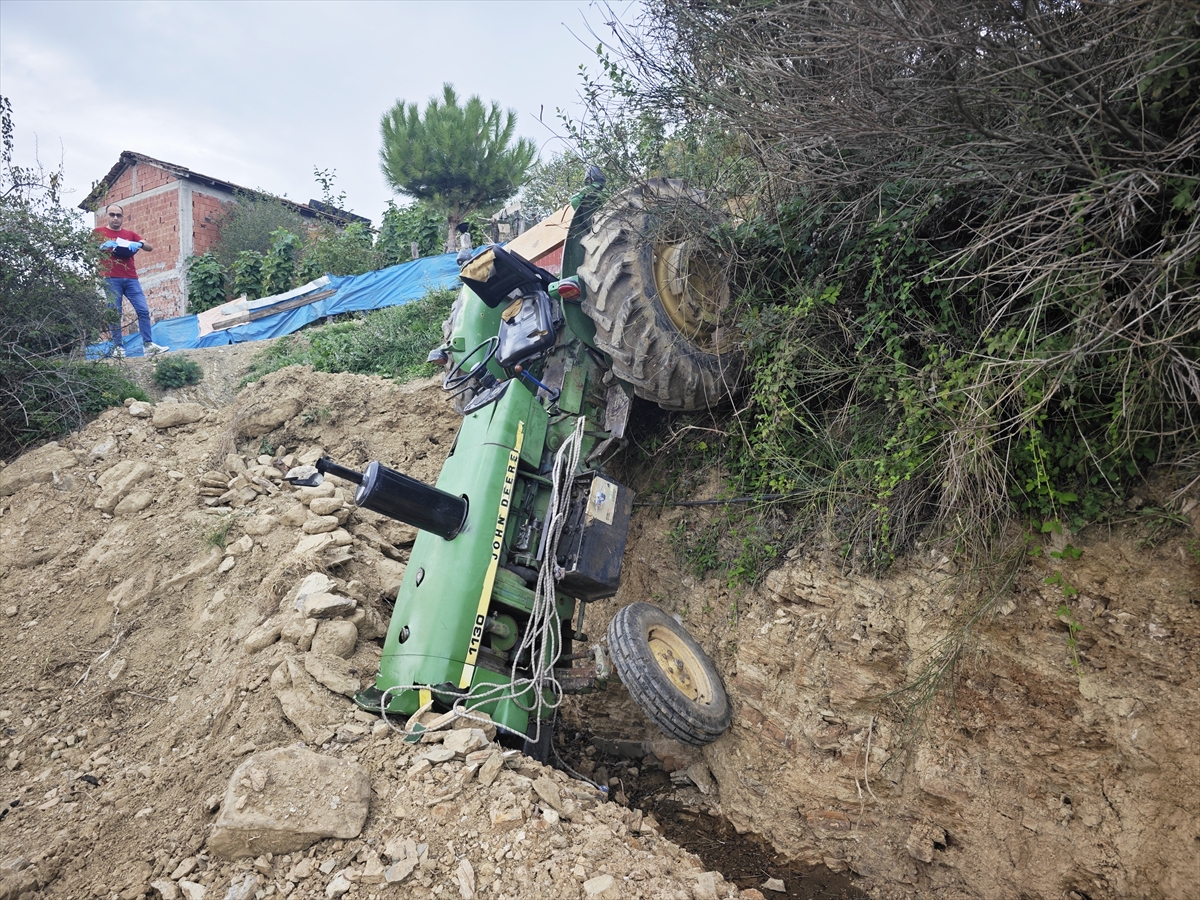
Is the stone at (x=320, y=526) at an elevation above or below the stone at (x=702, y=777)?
above

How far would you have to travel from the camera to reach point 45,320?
24.7 feet

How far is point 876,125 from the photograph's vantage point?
10.9ft

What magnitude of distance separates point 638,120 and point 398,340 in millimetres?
4997

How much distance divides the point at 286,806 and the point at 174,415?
5.09 metres

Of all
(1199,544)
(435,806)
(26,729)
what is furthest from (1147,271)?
(26,729)

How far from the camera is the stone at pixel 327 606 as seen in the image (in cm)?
455

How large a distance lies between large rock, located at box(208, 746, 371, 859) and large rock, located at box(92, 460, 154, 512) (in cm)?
373

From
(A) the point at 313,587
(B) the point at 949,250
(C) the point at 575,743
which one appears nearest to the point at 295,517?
(A) the point at 313,587

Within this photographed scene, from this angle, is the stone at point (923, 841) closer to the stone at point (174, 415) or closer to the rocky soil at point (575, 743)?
the rocky soil at point (575, 743)

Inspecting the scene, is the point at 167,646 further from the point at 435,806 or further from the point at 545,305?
the point at 545,305

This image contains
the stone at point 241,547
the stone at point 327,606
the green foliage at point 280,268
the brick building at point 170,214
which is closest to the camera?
the stone at point 327,606

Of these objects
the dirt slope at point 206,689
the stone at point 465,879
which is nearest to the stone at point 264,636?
the dirt slope at point 206,689

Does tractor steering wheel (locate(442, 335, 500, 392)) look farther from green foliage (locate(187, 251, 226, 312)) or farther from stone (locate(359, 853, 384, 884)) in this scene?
green foliage (locate(187, 251, 226, 312))

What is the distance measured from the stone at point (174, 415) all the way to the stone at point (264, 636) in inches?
135
